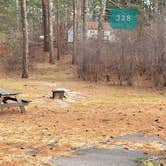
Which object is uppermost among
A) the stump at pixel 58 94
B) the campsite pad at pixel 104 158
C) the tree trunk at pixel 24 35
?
the tree trunk at pixel 24 35

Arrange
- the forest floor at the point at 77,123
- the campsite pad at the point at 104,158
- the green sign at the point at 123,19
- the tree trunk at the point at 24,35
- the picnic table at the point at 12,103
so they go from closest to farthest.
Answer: the campsite pad at the point at 104,158 < the forest floor at the point at 77,123 < the picnic table at the point at 12,103 < the green sign at the point at 123,19 < the tree trunk at the point at 24,35

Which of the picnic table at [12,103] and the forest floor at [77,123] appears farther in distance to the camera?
the picnic table at [12,103]

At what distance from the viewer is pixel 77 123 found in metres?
10.4

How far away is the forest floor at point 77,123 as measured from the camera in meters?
7.87

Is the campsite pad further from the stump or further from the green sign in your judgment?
the green sign

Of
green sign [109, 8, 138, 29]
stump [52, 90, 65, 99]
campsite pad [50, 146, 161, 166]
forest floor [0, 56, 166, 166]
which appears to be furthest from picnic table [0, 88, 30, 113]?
green sign [109, 8, 138, 29]

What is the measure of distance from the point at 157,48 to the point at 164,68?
30.3 inches

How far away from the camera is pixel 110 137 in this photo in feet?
29.4

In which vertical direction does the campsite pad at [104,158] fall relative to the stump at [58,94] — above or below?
above

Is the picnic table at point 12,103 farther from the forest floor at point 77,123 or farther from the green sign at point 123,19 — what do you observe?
the green sign at point 123,19

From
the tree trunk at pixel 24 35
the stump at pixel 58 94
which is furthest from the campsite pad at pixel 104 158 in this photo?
the tree trunk at pixel 24 35

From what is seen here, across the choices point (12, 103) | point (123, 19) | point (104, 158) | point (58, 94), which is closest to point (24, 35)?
point (123, 19)

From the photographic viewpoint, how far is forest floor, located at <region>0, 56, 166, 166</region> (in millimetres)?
7867

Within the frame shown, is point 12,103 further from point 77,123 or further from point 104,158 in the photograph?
point 104,158
